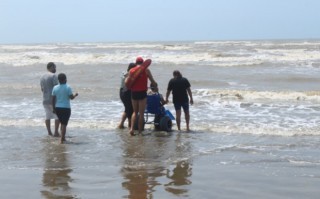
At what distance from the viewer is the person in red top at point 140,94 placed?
9484mm

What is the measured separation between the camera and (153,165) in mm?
6906

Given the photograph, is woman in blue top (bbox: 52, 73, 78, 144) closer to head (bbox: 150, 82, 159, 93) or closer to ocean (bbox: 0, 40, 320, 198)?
ocean (bbox: 0, 40, 320, 198)

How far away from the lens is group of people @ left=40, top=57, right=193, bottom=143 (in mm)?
8938

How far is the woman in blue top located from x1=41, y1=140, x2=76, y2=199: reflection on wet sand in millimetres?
488

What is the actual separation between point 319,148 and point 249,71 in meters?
20.0

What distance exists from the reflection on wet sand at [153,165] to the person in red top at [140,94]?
44cm

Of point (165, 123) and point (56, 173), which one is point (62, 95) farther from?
point (56, 173)

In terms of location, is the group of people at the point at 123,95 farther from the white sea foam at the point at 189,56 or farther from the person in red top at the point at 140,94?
the white sea foam at the point at 189,56

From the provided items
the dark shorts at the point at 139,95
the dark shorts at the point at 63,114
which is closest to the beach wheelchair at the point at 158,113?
the dark shorts at the point at 139,95

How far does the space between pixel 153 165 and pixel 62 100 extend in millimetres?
2858

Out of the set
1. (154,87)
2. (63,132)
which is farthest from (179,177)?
(154,87)

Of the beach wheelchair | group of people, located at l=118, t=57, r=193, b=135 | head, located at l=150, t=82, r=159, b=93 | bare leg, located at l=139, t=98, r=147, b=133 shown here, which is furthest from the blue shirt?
the beach wheelchair

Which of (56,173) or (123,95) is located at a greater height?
(123,95)

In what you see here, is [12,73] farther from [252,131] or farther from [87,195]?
[87,195]
